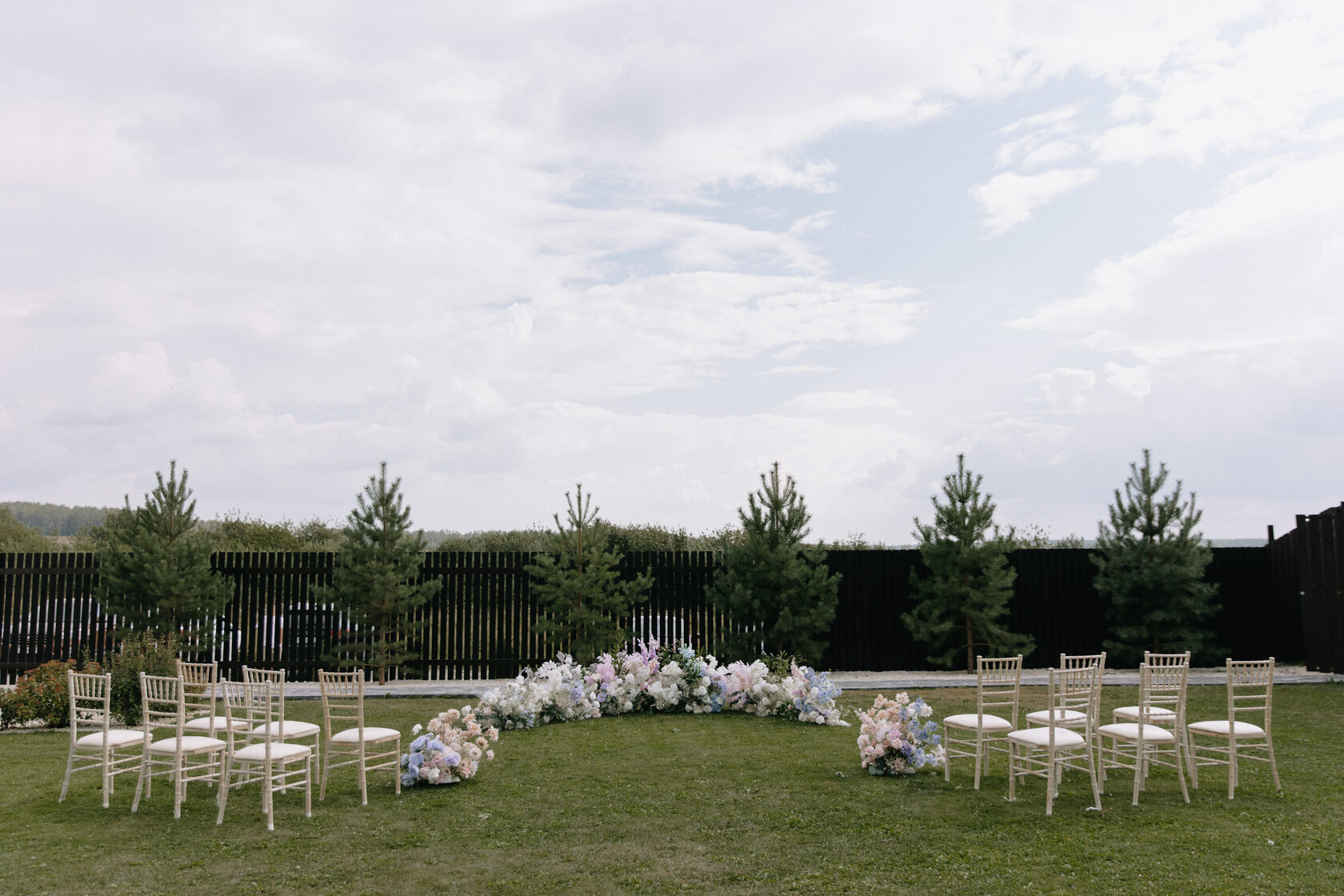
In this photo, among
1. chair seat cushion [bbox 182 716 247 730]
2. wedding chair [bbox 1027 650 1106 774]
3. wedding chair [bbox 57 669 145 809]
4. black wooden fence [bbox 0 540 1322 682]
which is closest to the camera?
wedding chair [bbox 1027 650 1106 774]

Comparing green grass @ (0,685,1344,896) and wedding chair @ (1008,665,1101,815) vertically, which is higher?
wedding chair @ (1008,665,1101,815)

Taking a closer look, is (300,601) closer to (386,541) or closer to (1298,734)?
(386,541)

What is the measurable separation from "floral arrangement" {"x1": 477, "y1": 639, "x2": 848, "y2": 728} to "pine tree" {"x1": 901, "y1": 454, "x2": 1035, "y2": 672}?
3.97m

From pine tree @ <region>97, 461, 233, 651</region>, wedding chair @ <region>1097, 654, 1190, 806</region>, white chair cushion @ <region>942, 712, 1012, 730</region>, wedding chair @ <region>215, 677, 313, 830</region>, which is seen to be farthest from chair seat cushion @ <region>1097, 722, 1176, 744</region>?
pine tree @ <region>97, 461, 233, 651</region>

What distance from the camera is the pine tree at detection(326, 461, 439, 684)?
14.0 m

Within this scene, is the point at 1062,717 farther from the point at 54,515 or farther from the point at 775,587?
the point at 54,515

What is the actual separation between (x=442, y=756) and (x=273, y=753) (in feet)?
4.10

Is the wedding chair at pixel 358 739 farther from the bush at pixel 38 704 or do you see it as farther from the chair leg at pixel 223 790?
the bush at pixel 38 704

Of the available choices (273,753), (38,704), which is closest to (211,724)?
(273,753)

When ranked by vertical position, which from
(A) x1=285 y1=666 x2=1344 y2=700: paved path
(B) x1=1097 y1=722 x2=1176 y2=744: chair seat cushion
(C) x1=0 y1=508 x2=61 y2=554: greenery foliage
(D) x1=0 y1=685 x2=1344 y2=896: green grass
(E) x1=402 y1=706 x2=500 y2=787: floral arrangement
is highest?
(C) x1=0 y1=508 x2=61 y2=554: greenery foliage

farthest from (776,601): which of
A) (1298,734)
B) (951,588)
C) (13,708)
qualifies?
(13,708)

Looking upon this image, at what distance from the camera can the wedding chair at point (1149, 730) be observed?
650cm

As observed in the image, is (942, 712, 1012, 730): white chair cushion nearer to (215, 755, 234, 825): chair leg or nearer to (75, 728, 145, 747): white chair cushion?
(215, 755, 234, 825): chair leg

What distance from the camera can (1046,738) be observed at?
646cm
